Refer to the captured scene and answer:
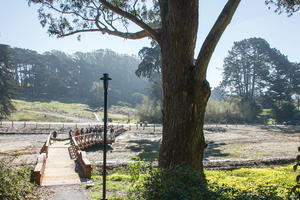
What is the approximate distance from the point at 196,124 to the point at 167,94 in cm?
112

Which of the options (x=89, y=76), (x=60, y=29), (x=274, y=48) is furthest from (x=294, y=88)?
(x=89, y=76)

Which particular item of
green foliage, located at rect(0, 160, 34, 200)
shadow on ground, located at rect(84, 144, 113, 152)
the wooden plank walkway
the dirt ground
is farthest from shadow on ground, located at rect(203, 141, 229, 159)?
green foliage, located at rect(0, 160, 34, 200)

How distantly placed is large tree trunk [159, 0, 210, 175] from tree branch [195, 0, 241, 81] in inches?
8.1

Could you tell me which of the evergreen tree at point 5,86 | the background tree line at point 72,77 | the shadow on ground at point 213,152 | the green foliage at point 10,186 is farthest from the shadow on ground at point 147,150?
the background tree line at point 72,77

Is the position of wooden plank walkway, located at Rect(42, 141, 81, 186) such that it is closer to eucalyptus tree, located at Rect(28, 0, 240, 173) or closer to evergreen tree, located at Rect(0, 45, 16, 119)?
eucalyptus tree, located at Rect(28, 0, 240, 173)

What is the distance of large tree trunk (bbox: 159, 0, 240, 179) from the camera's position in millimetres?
5902

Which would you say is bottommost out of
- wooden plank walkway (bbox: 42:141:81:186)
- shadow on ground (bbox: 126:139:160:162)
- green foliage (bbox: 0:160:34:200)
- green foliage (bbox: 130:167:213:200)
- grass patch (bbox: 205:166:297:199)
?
shadow on ground (bbox: 126:139:160:162)

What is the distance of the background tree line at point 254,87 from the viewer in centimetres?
5550

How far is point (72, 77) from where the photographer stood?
341 ft

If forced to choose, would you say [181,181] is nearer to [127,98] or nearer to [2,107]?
[2,107]

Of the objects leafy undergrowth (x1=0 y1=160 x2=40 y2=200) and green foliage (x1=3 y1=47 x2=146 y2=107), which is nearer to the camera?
leafy undergrowth (x1=0 y1=160 x2=40 y2=200)

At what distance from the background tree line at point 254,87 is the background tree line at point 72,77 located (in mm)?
45218

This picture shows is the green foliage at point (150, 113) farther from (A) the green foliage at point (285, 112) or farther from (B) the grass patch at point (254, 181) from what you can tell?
(B) the grass patch at point (254, 181)

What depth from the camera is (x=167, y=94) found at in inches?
247
